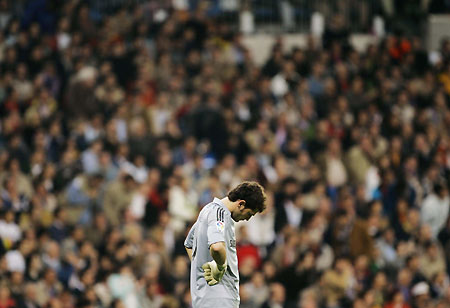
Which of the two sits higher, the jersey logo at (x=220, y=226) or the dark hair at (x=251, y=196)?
the dark hair at (x=251, y=196)

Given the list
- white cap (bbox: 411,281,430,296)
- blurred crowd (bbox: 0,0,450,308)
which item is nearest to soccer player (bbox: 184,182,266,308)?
blurred crowd (bbox: 0,0,450,308)

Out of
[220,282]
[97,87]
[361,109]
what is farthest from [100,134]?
[220,282]

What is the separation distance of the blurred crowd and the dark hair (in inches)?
233

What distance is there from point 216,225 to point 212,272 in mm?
356

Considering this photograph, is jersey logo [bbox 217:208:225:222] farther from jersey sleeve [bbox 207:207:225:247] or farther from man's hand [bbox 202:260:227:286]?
man's hand [bbox 202:260:227:286]

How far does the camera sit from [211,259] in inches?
334

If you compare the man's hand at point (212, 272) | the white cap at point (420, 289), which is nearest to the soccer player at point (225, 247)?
the man's hand at point (212, 272)

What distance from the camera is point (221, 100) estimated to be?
18797 mm

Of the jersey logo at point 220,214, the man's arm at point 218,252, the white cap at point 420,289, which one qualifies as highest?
the white cap at point 420,289

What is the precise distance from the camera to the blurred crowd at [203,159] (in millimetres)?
14984

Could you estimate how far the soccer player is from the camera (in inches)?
328

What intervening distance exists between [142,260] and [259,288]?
161 cm

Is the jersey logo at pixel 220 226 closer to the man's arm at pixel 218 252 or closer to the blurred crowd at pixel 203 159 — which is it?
the man's arm at pixel 218 252

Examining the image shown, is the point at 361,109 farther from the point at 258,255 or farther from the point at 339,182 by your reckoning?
the point at 258,255
